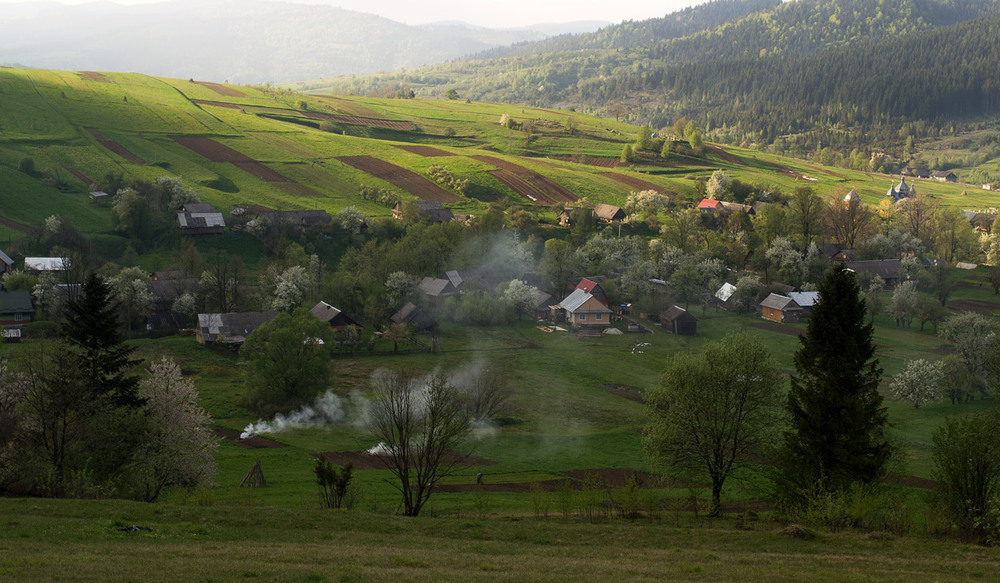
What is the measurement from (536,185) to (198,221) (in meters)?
59.2

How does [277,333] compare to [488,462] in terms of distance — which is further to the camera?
[277,333]

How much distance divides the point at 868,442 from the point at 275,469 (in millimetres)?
30946

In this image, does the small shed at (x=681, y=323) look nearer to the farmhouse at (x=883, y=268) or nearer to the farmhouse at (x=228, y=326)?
the farmhouse at (x=883, y=268)

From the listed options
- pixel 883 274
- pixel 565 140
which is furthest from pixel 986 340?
pixel 565 140

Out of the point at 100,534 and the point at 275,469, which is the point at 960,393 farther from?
the point at 100,534

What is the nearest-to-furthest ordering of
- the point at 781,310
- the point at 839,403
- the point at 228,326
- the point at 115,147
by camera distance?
the point at 839,403
the point at 228,326
the point at 781,310
the point at 115,147

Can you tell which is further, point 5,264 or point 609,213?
point 609,213

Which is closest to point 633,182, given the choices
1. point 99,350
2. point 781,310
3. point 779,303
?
point 779,303

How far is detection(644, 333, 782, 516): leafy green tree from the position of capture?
3416 cm

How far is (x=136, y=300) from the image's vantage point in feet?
242

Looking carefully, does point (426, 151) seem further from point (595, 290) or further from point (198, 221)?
Answer: point (595, 290)

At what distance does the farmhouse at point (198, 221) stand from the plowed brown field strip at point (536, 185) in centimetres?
5116

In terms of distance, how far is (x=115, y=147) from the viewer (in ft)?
392

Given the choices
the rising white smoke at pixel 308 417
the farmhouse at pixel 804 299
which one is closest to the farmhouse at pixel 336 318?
the rising white smoke at pixel 308 417
